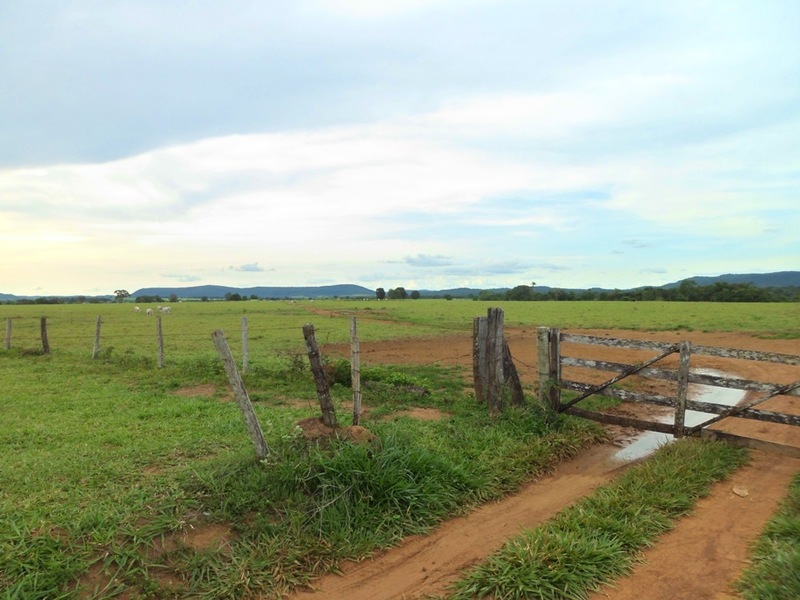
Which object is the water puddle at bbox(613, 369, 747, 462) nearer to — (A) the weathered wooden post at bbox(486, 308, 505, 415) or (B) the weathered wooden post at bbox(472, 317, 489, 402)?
(A) the weathered wooden post at bbox(486, 308, 505, 415)

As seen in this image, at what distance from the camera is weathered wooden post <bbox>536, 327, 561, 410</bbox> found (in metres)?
8.51

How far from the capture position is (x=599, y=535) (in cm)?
488

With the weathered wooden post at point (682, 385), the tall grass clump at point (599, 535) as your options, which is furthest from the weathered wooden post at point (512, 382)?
the tall grass clump at point (599, 535)

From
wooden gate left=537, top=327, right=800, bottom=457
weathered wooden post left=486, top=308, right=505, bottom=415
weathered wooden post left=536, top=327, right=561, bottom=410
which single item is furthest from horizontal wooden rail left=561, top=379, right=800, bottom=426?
weathered wooden post left=486, top=308, right=505, bottom=415

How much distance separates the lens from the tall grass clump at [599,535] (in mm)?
4180

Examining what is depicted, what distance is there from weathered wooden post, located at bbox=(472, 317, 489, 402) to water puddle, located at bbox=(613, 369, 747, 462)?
2426mm

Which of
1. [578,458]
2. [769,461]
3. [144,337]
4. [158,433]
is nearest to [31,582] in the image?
[158,433]

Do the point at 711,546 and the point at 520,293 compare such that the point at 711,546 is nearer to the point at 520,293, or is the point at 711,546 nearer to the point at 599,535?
the point at 599,535

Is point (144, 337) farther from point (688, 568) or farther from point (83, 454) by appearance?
point (688, 568)

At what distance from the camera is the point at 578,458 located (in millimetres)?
7387

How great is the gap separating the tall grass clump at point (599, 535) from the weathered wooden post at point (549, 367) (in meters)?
2.07

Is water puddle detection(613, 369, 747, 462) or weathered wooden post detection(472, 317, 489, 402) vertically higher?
weathered wooden post detection(472, 317, 489, 402)

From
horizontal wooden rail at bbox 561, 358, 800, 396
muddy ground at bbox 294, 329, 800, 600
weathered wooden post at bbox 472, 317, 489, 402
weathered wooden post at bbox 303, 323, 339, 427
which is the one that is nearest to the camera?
muddy ground at bbox 294, 329, 800, 600

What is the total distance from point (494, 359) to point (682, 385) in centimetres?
281
